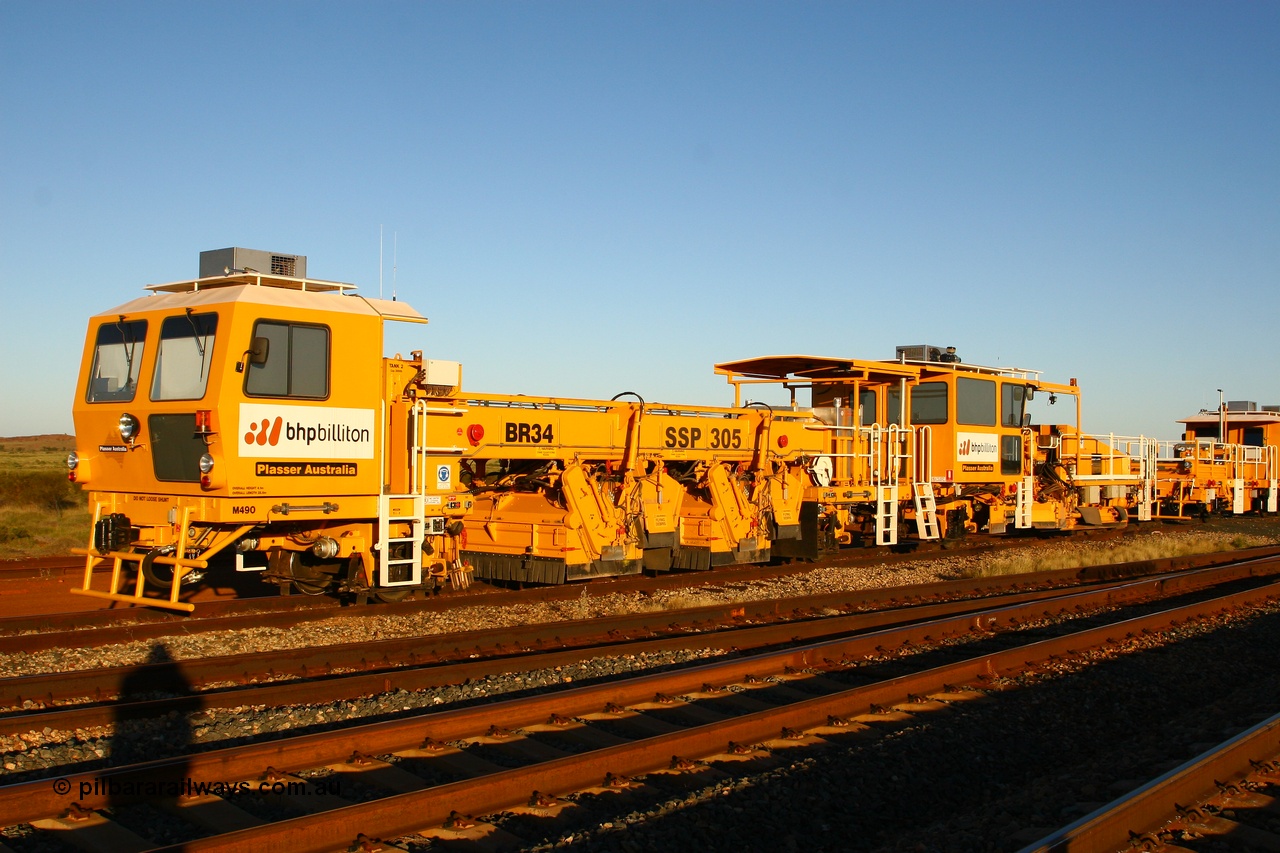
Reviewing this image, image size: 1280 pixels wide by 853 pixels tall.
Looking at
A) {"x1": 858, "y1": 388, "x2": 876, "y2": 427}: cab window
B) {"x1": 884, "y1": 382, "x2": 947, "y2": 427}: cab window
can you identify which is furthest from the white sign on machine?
{"x1": 884, "y1": 382, "x2": 947, "y2": 427}: cab window

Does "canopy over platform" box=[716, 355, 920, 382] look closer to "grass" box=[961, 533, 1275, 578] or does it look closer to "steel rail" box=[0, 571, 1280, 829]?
"grass" box=[961, 533, 1275, 578]

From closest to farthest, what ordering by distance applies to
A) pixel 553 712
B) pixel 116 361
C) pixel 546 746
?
pixel 546 746, pixel 553 712, pixel 116 361

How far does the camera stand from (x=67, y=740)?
20.7 ft

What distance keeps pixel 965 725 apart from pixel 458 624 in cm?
549

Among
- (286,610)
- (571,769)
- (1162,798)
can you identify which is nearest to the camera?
(1162,798)

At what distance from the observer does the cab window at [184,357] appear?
32.3 ft

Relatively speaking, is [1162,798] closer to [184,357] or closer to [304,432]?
[304,432]

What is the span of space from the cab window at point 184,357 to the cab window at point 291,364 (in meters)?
0.43

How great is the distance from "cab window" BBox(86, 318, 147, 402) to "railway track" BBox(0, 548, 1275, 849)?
16.9 ft

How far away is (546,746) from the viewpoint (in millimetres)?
6109

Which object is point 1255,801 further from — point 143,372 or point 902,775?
point 143,372

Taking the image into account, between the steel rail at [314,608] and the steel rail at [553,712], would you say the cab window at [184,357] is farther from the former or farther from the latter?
the steel rail at [553,712]

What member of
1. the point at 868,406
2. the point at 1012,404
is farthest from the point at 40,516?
the point at 1012,404

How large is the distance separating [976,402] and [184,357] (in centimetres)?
1418
